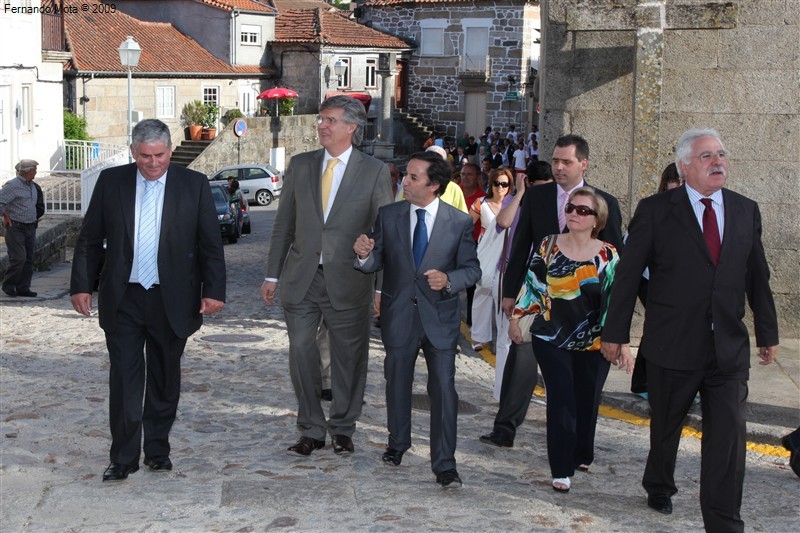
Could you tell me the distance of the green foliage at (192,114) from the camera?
1838 inches

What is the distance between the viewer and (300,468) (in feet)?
21.9

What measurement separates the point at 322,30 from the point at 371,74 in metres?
4.74

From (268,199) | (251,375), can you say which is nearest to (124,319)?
(251,375)

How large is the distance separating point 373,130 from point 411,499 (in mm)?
49520

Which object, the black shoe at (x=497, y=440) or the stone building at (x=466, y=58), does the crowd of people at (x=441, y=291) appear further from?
the stone building at (x=466, y=58)

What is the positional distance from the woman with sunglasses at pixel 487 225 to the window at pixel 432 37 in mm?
47446

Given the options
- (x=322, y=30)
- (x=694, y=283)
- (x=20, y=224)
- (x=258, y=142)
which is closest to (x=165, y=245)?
(x=694, y=283)

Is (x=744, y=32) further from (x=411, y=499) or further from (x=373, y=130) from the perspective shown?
(x=373, y=130)

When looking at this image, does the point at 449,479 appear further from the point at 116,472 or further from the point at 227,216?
the point at 227,216

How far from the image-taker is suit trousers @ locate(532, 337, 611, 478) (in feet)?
20.8

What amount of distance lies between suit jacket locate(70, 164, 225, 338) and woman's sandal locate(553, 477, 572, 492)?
84.3 inches

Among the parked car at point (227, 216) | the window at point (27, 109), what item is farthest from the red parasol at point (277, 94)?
the parked car at point (227, 216)

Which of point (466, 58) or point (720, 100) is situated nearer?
point (720, 100)

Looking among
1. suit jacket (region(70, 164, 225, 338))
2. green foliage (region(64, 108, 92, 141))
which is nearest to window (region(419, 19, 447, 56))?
green foliage (region(64, 108, 92, 141))
